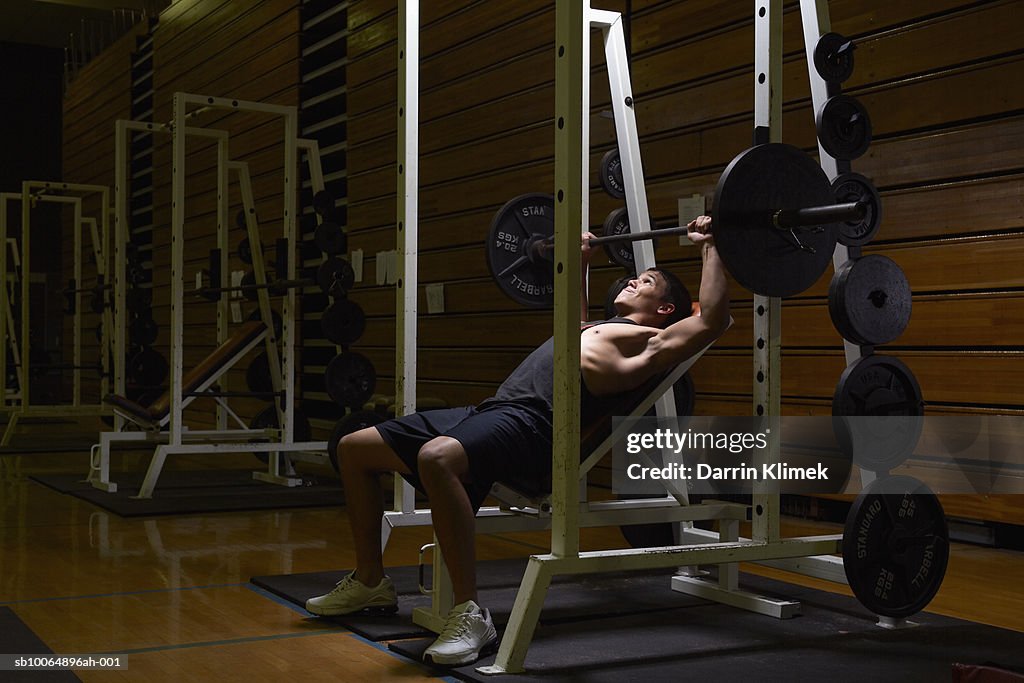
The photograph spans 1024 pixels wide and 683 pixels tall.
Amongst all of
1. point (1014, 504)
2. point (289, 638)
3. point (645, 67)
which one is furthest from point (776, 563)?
point (645, 67)

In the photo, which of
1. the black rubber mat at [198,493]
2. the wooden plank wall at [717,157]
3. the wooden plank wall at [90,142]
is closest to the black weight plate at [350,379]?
the black rubber mat at [198,493]

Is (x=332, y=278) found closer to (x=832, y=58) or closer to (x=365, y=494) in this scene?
(x=365, y=494)

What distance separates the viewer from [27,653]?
8.04 feet

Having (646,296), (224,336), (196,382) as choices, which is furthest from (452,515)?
(224,336)

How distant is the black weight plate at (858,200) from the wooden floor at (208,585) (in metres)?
1.01

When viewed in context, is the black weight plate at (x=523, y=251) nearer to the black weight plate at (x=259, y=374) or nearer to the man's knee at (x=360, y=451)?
the man's knee at (x=360, y=451)

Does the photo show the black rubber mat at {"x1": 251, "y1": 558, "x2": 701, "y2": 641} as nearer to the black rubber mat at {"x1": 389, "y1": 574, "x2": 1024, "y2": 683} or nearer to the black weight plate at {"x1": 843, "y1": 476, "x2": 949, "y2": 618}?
the black rubber mat at {"x1": 389, "y1": 574, "x2": 1024, "y2": 683}

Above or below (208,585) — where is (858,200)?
above

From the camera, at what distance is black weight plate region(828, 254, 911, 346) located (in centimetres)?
277

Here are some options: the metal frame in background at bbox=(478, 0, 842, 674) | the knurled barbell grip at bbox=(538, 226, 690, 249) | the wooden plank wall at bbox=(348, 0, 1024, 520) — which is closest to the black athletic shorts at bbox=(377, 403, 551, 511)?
the metal frame in background at bbox=(478, 0, 842, 674)

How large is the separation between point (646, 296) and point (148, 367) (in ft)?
16.6

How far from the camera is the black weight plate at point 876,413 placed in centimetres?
274

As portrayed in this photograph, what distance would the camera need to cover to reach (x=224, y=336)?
20.3 ft

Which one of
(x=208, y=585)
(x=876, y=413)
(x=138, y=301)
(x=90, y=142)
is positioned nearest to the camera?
(x=876, y=413)
